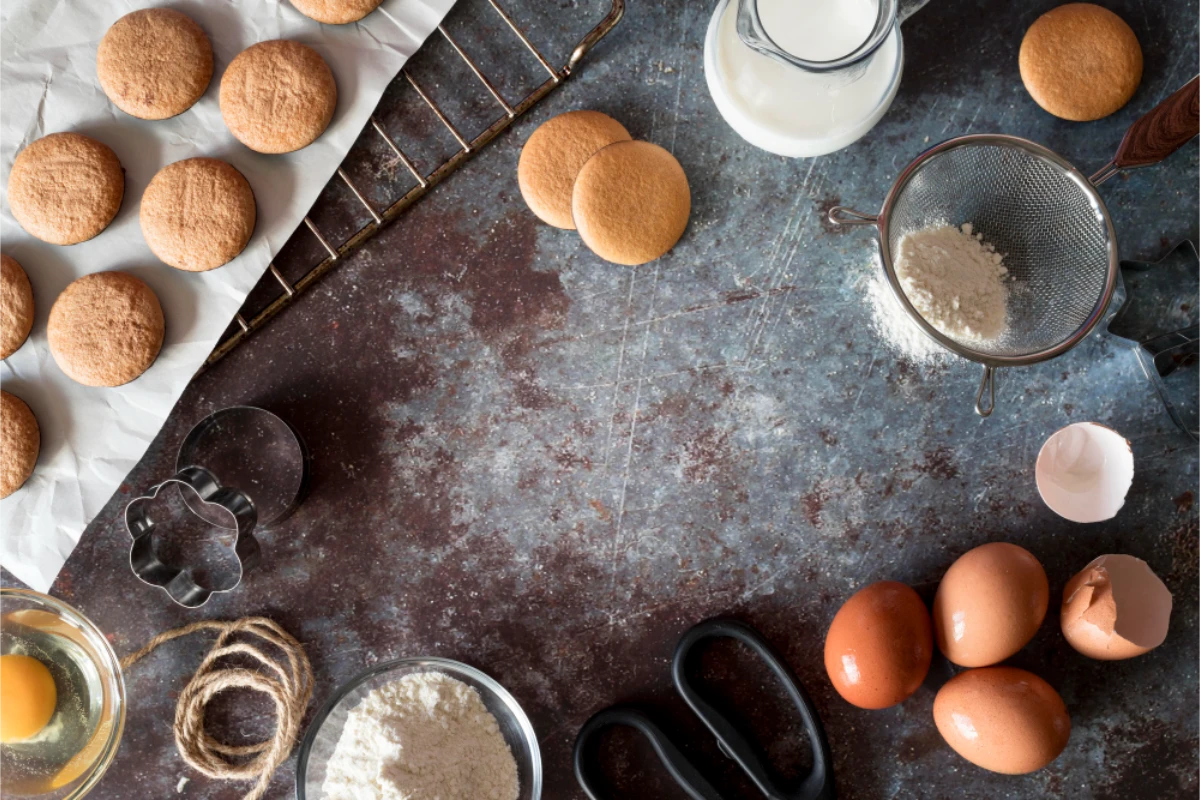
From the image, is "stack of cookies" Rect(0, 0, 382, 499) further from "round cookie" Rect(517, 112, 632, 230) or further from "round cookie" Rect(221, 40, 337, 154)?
"round cookie" Rect(517, 112, 632, 230)

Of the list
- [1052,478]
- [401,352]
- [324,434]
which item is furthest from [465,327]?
[1052,478]

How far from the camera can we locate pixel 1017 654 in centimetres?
127

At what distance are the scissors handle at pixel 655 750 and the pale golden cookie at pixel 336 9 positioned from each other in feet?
3.51

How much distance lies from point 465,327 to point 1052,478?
0.90m

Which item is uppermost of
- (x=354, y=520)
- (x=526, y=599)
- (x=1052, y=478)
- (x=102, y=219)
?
(x=102, y=219)

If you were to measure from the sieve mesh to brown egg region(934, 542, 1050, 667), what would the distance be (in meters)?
0.28

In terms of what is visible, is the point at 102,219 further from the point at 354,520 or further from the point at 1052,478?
the point at 1052,478

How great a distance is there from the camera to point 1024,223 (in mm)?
1255

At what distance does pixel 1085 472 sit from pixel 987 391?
185mm

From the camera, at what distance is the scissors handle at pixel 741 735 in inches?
47.3

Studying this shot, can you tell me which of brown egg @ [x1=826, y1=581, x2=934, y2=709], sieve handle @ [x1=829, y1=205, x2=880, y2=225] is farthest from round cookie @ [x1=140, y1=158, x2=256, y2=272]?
brown egg @ [x1=826, y1=581, x2=934, y2=709]

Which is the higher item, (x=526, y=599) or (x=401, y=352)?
(x=401, y=352)

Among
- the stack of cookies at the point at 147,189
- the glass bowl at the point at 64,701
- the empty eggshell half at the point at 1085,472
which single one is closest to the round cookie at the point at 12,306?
the stack of cookies at the point at 147,189

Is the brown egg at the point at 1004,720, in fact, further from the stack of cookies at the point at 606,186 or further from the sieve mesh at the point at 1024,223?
the stack of cookies at the point at 606,186
